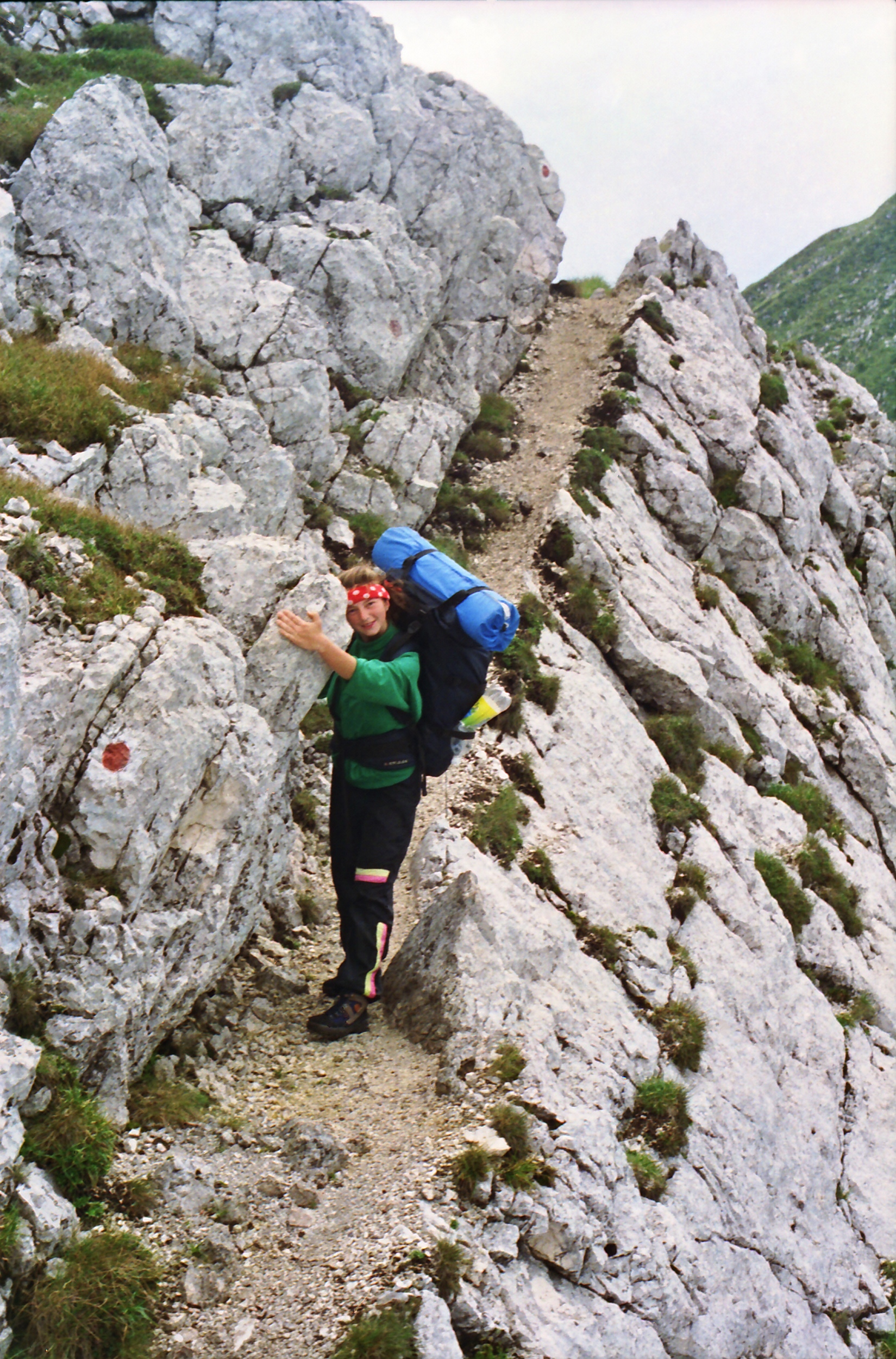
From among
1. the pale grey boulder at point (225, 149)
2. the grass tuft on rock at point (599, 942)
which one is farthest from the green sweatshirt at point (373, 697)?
the pale grey boulder at point (225, 149)

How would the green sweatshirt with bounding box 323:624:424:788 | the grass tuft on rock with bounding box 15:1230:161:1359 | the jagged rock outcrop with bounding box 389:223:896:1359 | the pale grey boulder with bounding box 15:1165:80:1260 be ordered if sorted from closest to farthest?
the grass tuft on rock with bounding box 15:1230:161:1359
the pale grey boulder with bounding box 15:1165:80:1260
the green sweatshirt with bounding box 323:624:424:788
the jagged rock outcrop with bounding box 389:223:896:1359

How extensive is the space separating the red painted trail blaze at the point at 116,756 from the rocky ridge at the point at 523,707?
0.03 m

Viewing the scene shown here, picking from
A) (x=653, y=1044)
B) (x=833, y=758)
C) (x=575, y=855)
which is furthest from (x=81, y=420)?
(x=833, y=758)

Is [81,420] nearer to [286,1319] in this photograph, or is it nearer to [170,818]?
[170,818]

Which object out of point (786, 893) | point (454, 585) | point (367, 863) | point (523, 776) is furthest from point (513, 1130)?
point (786, 893)

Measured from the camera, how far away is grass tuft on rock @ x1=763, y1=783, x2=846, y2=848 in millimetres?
20047

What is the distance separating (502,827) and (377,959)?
13.7 feet

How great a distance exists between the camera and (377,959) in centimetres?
938

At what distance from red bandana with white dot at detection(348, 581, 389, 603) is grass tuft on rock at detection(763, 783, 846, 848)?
13.9 metres

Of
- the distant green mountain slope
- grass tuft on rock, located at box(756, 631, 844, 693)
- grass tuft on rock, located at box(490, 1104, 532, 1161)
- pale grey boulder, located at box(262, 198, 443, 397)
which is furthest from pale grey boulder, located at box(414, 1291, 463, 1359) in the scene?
the distant green mountain slope

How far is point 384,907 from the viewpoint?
30.5 feet

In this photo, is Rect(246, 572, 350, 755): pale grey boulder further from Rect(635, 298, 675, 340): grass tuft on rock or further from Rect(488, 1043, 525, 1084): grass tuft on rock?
Rect(635, 298, 675, 340): grass tuft on rock

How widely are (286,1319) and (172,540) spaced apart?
7.10m

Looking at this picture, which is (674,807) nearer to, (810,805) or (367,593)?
(810,805)
